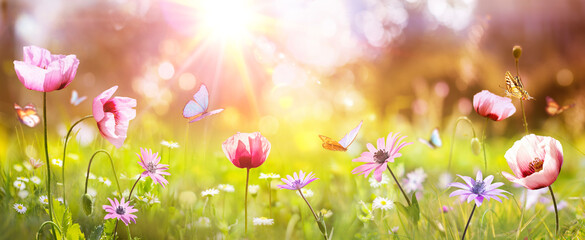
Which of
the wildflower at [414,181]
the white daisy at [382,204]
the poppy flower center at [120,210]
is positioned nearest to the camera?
the poppy flower center at [120,210]

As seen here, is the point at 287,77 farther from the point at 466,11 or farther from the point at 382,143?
the point at 466,11

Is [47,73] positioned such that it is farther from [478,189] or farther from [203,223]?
[478,189]

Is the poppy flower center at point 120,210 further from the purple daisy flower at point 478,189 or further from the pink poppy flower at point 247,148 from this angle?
the purple daisy flower at point 478,189

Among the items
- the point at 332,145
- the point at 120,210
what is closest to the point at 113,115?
the point at 120,210

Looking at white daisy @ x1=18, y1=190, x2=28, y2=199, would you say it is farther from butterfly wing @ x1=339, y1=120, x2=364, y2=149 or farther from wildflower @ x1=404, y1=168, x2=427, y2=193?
wildflower @ x1=404, y1=168, x2=427, y2=193

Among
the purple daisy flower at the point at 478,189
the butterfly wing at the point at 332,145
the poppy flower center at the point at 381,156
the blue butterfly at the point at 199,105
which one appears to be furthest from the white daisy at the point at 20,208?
the purple daisy flower at the point at 478,189

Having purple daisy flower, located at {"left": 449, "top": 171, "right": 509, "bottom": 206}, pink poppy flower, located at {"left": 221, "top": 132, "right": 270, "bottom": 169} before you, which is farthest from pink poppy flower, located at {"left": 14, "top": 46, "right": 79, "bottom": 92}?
purple daisy flower, located at {"left": 449, "top": 171, "right": 509, "bottom": 206}
